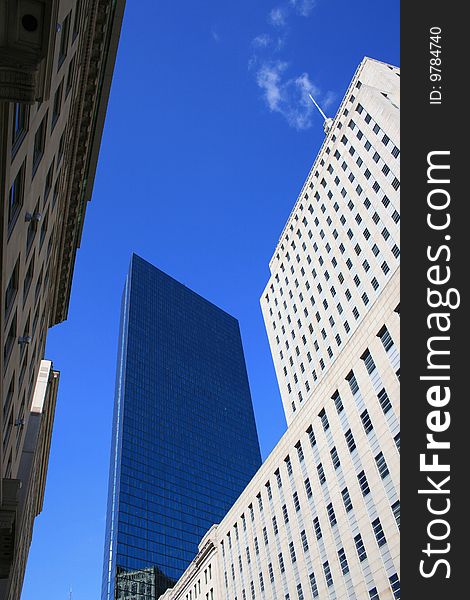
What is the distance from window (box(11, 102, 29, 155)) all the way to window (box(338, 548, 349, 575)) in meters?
33.7

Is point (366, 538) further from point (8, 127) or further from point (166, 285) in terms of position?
point (166, 285)

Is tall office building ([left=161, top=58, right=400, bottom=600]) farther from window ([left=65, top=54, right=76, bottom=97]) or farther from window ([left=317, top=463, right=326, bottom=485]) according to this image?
window ([left=65, top=54, right=76, bottom=97])

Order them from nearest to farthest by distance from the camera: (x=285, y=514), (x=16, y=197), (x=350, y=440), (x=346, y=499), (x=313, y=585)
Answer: (x=16, y=197), (x=346, y=499), (x=350, y=440), (x=313, y=585), (x=285, y=514)

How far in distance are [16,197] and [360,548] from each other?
101 feet

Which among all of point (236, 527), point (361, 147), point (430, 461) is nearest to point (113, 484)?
point (236, 527)

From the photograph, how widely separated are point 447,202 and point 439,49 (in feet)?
20.8

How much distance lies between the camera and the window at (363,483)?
35.7 meters

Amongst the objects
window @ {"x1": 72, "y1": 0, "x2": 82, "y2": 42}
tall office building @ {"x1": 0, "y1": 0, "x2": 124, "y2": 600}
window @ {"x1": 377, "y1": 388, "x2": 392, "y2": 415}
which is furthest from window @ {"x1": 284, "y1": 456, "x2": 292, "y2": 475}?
window @ {"x1": 72, "y1": 0, "x2": 82, "y2": 42}

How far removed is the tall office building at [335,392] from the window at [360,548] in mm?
130

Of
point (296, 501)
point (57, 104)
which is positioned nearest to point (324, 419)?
point (296, 501)

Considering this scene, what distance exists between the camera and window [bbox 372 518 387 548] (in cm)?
3303

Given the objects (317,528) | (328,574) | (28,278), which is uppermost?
(28,278)

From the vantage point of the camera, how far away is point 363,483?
36.3 metres

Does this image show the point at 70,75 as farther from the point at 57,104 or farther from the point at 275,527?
the point at 275,527
